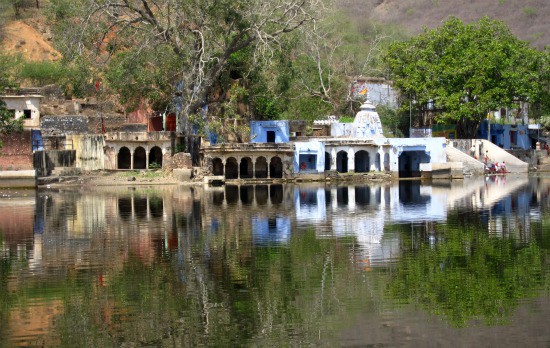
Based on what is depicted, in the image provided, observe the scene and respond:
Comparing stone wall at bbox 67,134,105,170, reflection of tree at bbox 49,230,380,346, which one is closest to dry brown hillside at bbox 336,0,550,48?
stone wall at bbox 67,134,105,170

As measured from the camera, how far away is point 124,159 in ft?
194

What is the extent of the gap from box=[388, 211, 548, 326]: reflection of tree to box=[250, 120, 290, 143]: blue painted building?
111ft

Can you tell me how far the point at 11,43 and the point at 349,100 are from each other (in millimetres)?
29485

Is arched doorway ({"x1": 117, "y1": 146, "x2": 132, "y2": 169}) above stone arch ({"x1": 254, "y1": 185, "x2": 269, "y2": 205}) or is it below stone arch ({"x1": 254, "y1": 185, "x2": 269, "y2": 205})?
above

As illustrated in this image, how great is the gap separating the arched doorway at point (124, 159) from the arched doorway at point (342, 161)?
43.5 feet

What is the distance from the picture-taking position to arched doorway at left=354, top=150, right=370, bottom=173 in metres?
59.7

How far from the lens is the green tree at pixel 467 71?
60.5 metres

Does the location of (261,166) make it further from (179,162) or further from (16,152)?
(16,152)

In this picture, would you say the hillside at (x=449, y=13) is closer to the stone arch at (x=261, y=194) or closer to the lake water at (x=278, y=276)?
the stone arch at (x=261, y=194)

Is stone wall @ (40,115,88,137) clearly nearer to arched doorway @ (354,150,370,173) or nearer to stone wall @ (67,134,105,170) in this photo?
stone wall @ (67,134,105,170)

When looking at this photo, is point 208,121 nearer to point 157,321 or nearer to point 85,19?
point 85,19

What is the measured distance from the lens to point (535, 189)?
148 ft

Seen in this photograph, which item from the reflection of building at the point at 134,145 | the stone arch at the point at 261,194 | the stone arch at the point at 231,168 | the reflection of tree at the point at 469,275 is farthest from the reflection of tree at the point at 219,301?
the stone arch at the point at 231,168

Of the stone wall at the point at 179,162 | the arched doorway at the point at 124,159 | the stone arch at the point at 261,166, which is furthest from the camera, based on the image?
the stone arch at the point at 261,166
